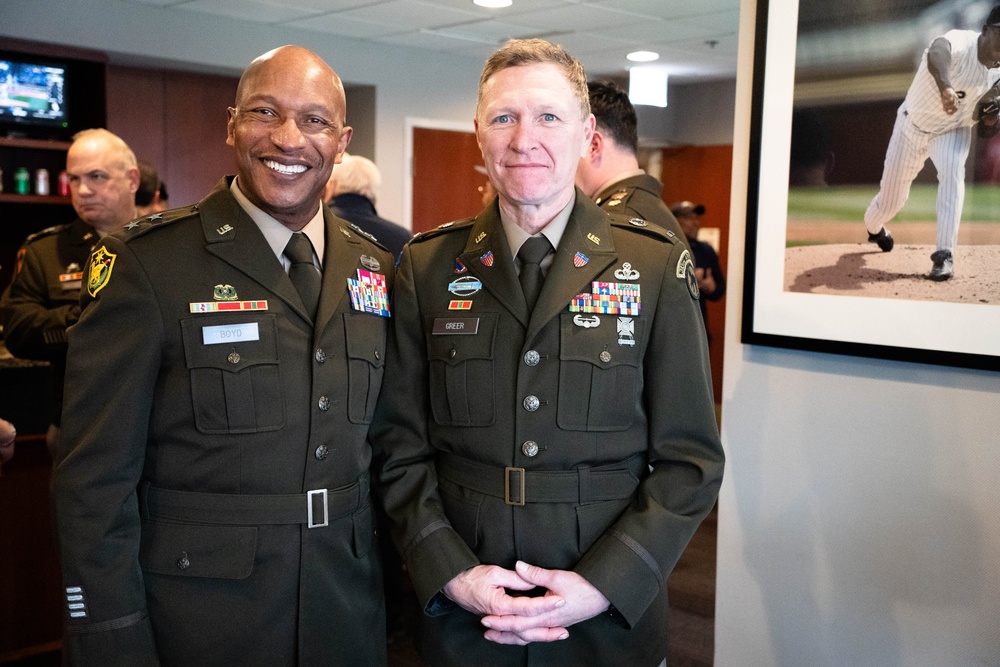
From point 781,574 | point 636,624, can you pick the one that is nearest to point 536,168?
point 636,624

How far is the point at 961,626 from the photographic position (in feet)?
6.32

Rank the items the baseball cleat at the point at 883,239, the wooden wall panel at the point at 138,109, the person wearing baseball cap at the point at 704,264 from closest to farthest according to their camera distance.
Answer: the baseball cleat at the point at 883,239 < the person wearing baseball cap at the point at 704,264 < the wooden wall panel at the point at 138,109

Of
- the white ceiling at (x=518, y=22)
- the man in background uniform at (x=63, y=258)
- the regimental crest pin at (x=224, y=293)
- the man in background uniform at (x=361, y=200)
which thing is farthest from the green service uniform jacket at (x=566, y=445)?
the white ceiling at (x=518, y=22)

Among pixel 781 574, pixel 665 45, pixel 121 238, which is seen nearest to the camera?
pixel 121 238

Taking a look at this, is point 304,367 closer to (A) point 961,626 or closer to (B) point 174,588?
(B) point 174,588

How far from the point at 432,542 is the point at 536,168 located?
2.20 feet

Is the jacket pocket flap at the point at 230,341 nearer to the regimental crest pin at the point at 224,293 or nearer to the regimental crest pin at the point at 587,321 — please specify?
the regimental crest pin at the point at 224,293

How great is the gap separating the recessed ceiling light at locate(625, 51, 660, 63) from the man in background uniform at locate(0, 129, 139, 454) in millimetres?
5144

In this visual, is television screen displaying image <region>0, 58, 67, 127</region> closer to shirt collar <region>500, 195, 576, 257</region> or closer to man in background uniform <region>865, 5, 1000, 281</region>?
shirt collar <region>500, 195, 576, 257</region>

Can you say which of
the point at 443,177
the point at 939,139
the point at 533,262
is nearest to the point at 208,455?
the point at 533,262

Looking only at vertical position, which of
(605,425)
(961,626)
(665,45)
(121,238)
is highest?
(665,45)

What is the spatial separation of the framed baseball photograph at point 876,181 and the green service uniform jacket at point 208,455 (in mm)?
1085

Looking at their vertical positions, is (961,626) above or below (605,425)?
below

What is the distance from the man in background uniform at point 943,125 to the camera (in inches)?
69.9
